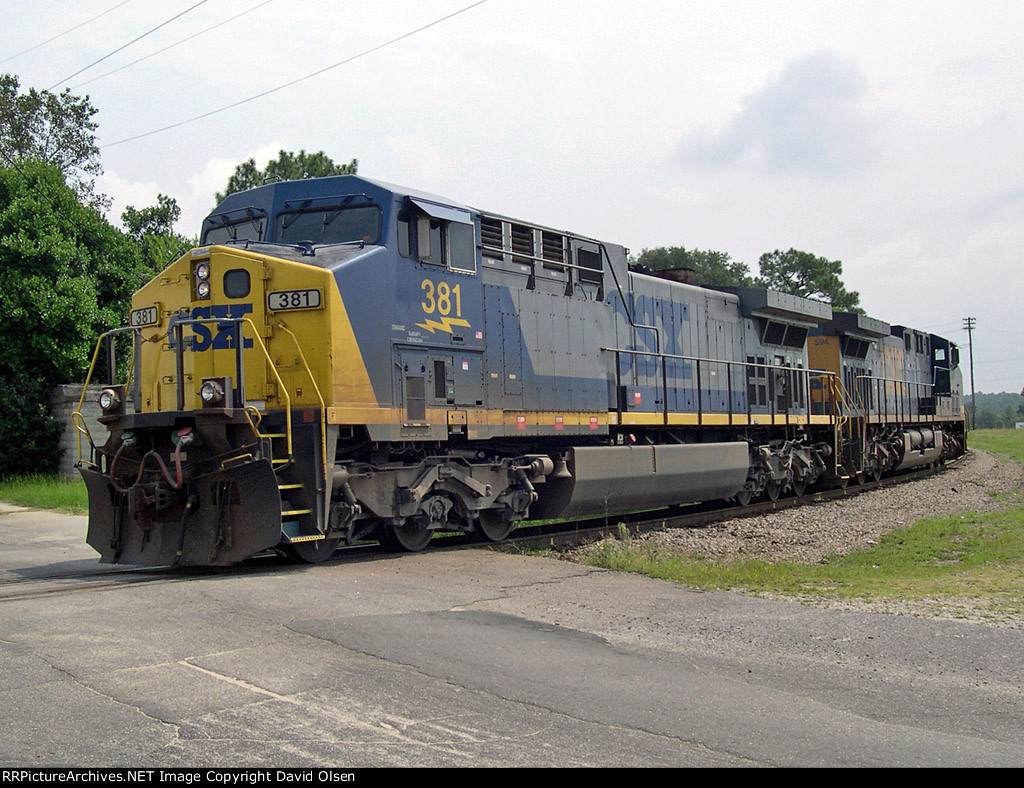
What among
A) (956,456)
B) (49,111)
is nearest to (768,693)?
(956,456)

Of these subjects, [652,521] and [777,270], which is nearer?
[652,521]

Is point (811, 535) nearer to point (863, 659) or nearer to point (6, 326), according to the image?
point (863, 659)

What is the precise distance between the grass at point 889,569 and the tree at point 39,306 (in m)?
15.1

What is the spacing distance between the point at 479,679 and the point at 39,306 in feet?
61.8

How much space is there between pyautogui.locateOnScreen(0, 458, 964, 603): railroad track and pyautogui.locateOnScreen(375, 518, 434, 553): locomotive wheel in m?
0.22

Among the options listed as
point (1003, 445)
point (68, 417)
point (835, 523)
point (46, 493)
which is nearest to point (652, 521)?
point (835, 523)

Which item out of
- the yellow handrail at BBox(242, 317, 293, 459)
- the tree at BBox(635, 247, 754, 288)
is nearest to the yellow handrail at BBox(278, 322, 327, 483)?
the yellow handrail at BBox(242, 317, 293, 459)

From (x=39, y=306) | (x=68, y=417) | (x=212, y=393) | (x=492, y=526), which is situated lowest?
(x=492, y=526)

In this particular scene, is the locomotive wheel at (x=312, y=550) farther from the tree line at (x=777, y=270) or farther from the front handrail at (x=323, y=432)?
the tree line at (x=777, y=270)

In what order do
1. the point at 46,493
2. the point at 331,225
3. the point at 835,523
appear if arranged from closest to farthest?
the point at 331,225 → the point at 835,523 → the point at 46,493

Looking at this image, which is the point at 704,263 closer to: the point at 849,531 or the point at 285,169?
the point at 285,169

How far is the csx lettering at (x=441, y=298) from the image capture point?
9461 millimetres

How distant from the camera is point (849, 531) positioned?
13.1 metres

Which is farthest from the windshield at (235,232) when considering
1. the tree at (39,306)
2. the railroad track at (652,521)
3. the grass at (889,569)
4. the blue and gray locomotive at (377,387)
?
the tree at (39,306)
